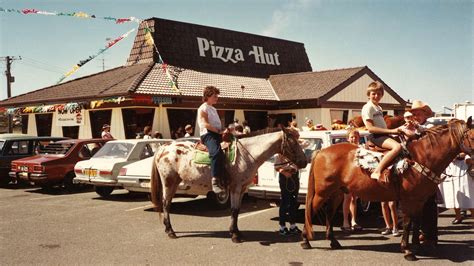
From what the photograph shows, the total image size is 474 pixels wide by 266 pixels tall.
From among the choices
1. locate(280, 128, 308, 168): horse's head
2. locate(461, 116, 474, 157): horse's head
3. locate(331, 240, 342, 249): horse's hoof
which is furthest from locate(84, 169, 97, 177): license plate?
locate(461, 116, 474, 157): horse's head

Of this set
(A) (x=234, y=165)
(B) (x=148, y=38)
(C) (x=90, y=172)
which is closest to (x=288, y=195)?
(A) (x=234, y=165)

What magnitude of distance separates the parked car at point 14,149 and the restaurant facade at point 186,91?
409 cm

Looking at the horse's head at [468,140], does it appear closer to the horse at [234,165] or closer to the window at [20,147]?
the horse at [234,165]

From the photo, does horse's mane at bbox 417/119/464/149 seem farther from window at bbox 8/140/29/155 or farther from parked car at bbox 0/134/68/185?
window at bbox 8/140/29/155

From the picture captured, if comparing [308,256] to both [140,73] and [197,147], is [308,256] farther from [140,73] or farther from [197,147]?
[140,73]

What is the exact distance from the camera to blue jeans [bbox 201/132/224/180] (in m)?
7.02

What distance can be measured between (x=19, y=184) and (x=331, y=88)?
16.7 m

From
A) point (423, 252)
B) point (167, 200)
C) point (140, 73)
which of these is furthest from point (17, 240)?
point (140, 73)

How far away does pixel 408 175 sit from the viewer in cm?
585

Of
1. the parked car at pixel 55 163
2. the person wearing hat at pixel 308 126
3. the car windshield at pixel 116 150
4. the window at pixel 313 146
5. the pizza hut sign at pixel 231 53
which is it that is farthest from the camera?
the pizza hut sign at pixel 231 53

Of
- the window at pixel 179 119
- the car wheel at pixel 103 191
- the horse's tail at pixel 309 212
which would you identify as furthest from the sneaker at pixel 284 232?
the window at pixel 179 119

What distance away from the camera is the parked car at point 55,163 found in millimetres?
12445

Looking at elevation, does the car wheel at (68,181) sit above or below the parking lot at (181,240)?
above

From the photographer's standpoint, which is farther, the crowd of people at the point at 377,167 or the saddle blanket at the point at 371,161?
the crowd of people at the point at 377,167
